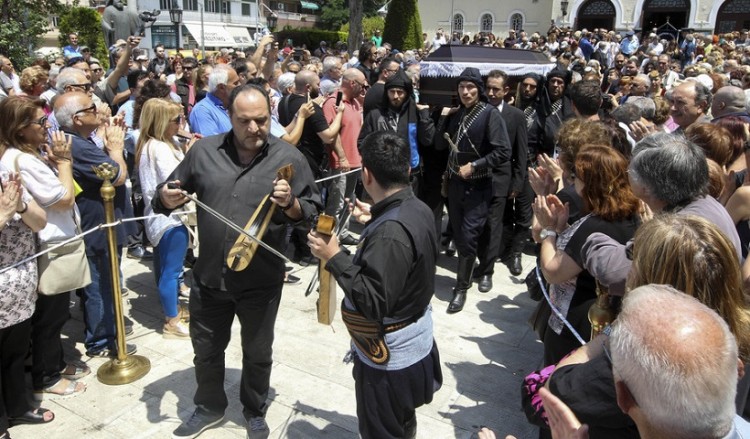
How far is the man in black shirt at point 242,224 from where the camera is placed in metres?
3.20

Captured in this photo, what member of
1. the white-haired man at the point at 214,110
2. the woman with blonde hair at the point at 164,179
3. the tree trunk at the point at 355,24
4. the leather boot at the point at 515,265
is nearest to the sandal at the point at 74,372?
the woman with blonde hair at the point at 164,179

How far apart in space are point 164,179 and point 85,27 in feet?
56.9

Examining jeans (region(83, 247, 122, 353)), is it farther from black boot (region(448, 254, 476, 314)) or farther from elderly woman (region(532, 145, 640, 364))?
elderly woman (region(532, 145, 640, 364))

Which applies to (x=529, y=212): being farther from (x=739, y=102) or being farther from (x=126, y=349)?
(x=126, y=349)

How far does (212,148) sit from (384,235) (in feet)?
4.32

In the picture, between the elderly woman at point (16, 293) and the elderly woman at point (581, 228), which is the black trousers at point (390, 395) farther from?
the elderly woman at point (16, 293)

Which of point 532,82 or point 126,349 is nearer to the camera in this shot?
point 126,349

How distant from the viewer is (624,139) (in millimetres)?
4207

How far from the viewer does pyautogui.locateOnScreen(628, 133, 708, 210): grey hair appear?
8.57 ft

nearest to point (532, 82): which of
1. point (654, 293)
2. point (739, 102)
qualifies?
point (739, 102)

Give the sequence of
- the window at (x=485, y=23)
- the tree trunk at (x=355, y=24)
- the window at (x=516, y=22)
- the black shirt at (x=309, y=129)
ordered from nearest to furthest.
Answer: the black shirt at (x=309, y=129) → the tree trunk at (x=355, y=24) → the window at (x=516, y=22) → the window at (x=485, y=23)

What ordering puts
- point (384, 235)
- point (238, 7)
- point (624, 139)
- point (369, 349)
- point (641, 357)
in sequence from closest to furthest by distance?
point (641, 357) < point (384, 235) < point (369, 349) < point (624, 139) < point (238, 7)

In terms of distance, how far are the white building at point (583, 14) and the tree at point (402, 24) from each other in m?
18.2

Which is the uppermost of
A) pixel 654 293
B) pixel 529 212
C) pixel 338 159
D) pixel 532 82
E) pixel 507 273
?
pixel 532 82
